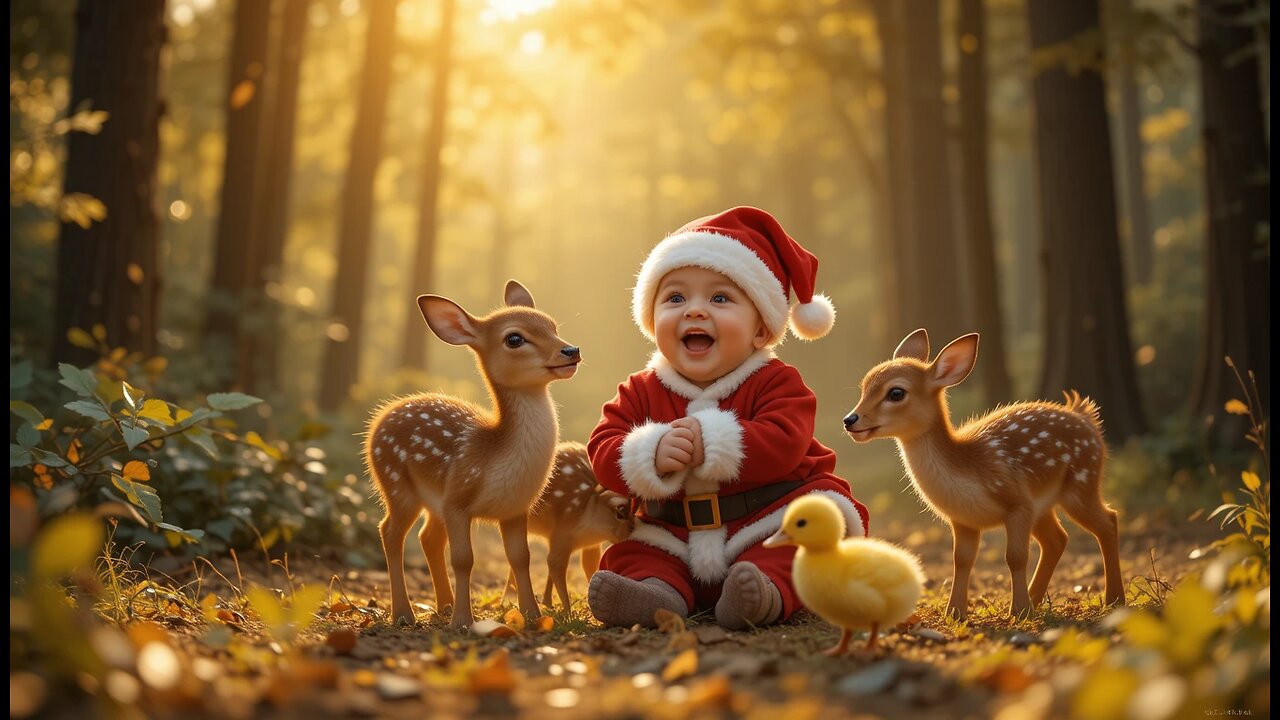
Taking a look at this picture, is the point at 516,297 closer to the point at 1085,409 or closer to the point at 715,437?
the point at 715,437

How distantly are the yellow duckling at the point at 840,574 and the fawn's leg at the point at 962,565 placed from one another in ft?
3.74

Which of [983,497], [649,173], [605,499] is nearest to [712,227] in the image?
[605,499]

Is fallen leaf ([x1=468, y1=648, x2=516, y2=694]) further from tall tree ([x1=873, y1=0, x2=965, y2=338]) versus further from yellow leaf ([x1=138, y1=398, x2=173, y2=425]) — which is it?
tall tree ([x1=873, y1=0, x2=965, y2=338])

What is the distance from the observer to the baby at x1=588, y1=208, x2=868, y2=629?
4.47m

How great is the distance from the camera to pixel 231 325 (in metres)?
11.7

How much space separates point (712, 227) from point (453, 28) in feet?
47.1

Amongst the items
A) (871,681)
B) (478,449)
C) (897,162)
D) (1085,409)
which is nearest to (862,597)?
(871,681)

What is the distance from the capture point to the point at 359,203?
16.1 meters

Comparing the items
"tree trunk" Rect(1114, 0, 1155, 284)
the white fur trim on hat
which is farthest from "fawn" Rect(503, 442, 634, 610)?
"tree trunk" Rect(1114, 0, 1155, 284)

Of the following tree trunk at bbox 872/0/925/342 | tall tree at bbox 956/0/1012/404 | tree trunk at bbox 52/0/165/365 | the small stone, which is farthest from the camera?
tree trunk at bbox 872/0/925/342

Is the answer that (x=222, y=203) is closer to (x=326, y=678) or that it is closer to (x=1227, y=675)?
(x=326, y=678)

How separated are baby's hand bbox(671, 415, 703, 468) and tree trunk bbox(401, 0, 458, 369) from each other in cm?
1481

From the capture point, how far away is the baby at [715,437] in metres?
4.47

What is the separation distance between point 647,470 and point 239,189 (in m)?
8.89
